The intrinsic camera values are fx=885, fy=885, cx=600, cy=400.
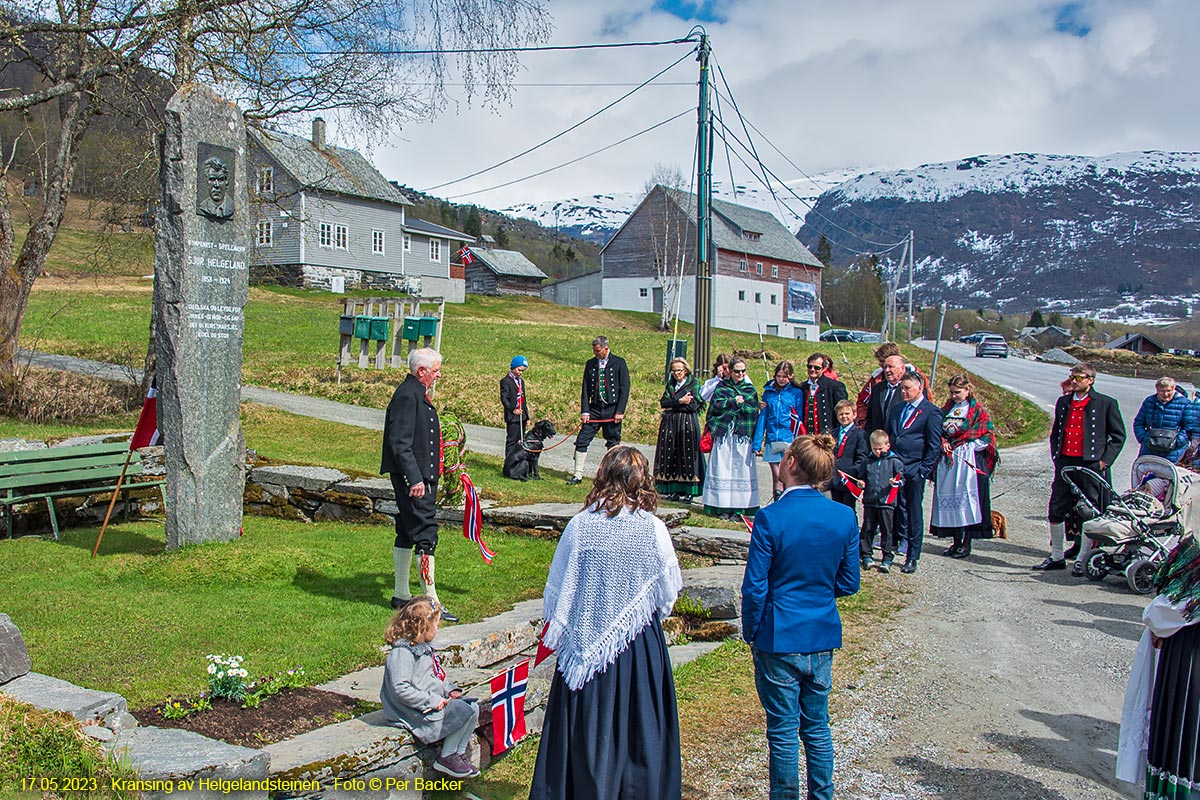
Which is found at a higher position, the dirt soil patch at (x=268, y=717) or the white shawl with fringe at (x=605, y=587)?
the white shawl with fringe at (x=605, y=587)

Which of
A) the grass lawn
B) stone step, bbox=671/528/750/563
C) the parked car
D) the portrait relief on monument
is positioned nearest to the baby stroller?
stone step, bbox=671/528/750/563

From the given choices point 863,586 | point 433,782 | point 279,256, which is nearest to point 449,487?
point 433,782

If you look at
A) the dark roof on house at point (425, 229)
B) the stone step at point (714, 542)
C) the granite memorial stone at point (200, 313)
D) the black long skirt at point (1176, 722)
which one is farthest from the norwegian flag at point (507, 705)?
the dark roof on house at point (425, 229)

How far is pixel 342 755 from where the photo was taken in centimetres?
377

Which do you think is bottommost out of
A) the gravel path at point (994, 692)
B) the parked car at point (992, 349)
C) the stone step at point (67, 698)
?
the gravel path at point (994, 692)

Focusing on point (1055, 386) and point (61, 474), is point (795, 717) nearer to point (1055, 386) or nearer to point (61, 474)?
point (61, 474)

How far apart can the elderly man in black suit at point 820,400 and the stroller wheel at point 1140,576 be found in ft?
10.8

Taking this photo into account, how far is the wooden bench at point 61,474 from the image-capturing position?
26.5 ft

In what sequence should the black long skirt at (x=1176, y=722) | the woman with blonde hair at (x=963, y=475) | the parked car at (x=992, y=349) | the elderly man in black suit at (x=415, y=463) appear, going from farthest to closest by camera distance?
the parked car at (x=992, y=349)
the woman with blonde hair at (x=963, y=475)
the elderly man in black suit at (x=415, y=463)
the black long skirt at (x=1176, y=722)

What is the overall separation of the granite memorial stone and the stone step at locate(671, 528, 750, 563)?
4194 mm

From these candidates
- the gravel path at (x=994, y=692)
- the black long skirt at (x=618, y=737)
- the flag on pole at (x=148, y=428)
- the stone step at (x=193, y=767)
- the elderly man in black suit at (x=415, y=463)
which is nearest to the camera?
the stone step at (x=193, y=767)

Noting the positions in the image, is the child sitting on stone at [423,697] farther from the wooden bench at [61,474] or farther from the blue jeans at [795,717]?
the wooden bench at [61,474]

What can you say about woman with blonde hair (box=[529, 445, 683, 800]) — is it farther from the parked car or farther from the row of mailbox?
the parked car

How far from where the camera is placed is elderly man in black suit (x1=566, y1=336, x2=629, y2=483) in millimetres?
11898
